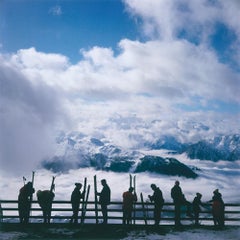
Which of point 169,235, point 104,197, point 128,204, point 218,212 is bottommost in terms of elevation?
point 169,235

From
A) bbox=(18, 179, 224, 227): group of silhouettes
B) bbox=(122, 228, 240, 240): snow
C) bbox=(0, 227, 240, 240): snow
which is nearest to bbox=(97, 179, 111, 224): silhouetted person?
bbox=(18, 179, 224, 227): group of silhouettes

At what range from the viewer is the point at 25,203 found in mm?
16156

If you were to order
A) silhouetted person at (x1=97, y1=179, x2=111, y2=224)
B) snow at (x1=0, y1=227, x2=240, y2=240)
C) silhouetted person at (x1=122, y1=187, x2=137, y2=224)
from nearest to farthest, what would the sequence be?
snow at (x1=0, y1=227, x2=240, y2=240)
silhouetted person at (x1=122, y1=187, x2=137, y2=224)
silhouetted person at (x1=97, y1=179, x2=111, y2=224)

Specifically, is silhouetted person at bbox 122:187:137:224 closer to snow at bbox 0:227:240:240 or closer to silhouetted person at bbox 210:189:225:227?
snow at bbox 0:227:240:240

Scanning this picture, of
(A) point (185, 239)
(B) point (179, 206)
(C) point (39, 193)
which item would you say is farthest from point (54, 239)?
(B) point (179, 206)

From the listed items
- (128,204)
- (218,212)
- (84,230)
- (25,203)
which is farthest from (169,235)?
(25,203)

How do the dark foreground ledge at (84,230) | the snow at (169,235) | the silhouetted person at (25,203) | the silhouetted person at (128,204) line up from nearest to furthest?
the snow at (169,235) < the dark foreground ledge at (84,230) < the silhouetted person at (25,203) < the silhouetted person at (128,204)

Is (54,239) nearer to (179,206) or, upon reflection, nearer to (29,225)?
(29,225)

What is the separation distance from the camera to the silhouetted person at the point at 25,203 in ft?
52.6

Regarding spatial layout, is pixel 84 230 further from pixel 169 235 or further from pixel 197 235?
pixel 197 235

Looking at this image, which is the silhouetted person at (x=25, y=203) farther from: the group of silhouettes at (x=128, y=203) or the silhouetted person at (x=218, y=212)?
the silhouetted person at (x=218, y=212)

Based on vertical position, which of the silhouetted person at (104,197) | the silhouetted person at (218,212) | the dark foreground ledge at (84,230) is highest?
the silhouetted person at (104,197)

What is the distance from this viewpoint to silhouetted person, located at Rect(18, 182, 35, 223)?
52.6 feet

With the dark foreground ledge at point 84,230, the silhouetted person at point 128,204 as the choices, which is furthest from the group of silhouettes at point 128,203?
the dark foreground ledge at point 84,230
